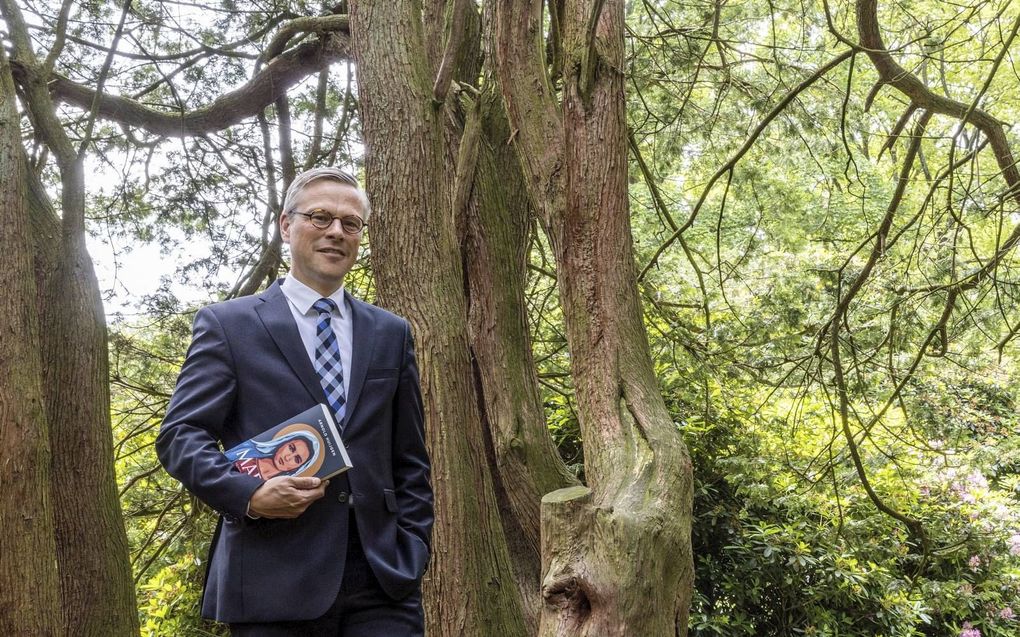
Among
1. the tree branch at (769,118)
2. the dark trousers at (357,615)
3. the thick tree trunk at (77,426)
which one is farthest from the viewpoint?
the thick tree trunk at (77,426)

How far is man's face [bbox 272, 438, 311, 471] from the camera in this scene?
1897mm

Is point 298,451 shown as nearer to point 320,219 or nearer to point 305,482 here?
point 305,482

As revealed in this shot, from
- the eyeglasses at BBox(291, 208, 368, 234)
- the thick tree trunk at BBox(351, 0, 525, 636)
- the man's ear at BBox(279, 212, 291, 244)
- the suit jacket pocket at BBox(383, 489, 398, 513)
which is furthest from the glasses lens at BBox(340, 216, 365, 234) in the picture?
the thick tree trunk at BBox(351, 0, 525, 636)

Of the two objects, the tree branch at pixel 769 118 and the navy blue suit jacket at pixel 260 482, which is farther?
the tree branch at pixel 769 118

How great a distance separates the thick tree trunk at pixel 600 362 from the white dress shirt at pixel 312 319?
0.86 metres

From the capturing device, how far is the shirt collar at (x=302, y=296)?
2174 millimetres

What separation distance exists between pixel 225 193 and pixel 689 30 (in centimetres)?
335

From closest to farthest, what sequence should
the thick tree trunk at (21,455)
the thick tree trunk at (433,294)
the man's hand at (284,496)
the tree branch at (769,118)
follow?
the man's hand at (284,496) < the thick tree trunk at (21,455) < the thick tree trunk at (433,294) < the tree branch at (769,118)

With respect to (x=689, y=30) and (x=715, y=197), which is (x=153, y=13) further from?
(x=715, y=197)

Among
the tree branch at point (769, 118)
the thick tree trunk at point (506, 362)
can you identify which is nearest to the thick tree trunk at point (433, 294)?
the thick tree trunk at point (506, 362)

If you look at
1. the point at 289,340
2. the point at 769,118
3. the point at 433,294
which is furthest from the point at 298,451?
the point at 769,118

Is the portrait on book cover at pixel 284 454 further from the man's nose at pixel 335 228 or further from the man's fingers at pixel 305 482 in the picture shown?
the man's nose at pixel 335 228

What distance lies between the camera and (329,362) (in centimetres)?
214

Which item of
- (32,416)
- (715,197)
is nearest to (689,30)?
(32,416)
